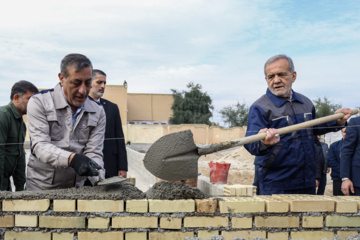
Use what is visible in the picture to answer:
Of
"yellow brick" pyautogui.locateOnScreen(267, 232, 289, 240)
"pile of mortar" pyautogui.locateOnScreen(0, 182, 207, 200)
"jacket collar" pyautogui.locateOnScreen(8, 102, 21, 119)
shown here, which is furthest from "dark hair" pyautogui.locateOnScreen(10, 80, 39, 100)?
"yellow brick" pyautogui.locateOnScreen(267, 232, 289, 240)

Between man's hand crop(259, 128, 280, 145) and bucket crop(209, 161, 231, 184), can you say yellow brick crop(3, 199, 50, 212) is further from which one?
bucket crop(209, 161, 231, 184)

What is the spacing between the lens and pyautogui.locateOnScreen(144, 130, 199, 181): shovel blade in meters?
2.60

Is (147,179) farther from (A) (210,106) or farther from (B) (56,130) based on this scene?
(A) (210,106)

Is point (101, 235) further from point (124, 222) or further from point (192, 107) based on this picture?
point (192, 107)

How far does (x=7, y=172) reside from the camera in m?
3.70

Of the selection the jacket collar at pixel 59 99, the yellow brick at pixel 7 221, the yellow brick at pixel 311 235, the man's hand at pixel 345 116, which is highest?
the jacket collar at pixel 59 99

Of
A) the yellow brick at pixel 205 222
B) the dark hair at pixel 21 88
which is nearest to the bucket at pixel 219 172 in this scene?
the dark hair at pixel 21 88

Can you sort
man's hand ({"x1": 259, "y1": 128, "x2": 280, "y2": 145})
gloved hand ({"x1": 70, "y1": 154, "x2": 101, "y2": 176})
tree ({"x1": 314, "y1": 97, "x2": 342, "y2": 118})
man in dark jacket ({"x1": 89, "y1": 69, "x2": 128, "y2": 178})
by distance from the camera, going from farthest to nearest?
tree ({"x1": 314, "y1": 97, "x2": 342, "y2": 118}) < man in dark jacket ({"x1": 89, "y1": 69, "x2": 128, "y2": 178}) < man's hand ({"x1": 259, "y1": 128, "x2": 280, "y2": 145}) < gloved hand ({"x1": 70, "y1": 154, "x2": 101, "y2": 176})

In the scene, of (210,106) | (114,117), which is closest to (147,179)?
(114,117)

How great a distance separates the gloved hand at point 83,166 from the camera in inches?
92.6

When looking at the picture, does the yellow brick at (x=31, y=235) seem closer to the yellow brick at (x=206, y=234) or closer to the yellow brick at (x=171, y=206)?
the yellow brick at (x=171, y=206)

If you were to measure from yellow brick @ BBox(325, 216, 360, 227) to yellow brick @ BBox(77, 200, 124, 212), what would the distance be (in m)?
→ 1.48

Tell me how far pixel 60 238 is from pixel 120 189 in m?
0.52

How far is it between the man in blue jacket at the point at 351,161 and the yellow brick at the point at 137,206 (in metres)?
2.74
